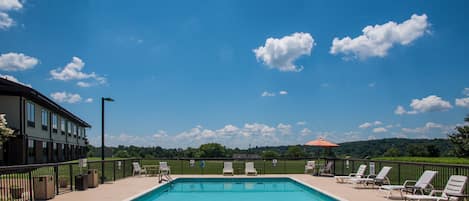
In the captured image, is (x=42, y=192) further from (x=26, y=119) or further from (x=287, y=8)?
(x=26, y=119)

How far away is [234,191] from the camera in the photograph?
48.4ft

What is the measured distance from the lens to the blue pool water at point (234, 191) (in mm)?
12602

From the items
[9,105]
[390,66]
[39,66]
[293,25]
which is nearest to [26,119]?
[9,105]

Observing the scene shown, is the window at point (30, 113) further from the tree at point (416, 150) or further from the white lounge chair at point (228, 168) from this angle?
the tree at point (416, 150)

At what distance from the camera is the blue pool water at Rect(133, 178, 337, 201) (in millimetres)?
12602

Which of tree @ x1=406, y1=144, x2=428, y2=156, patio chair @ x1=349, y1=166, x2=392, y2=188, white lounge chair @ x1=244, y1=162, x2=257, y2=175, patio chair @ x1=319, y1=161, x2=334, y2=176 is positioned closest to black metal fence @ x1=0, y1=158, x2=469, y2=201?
patio chair @ x1=319, y1=161, x2=334, y2=176

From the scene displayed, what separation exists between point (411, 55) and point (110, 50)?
523 inches

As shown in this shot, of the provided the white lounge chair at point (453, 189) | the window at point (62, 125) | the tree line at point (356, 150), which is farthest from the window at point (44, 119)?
the white lounge chair at point (453, 189)

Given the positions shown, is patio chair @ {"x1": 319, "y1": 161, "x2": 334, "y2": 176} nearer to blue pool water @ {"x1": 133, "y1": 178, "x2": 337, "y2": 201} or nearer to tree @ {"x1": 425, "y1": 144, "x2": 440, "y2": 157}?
blue pool water @ {"x1": 133, "y1": 178, "x2": 337, "y2": 201}

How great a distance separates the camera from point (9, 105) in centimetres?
2180

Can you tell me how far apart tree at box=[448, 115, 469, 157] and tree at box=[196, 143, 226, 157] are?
19.6 metres

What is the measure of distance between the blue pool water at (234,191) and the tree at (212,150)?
77.7 feet

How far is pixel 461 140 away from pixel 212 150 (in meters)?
21.3

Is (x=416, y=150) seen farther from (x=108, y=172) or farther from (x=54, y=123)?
(x=108, y=172)
